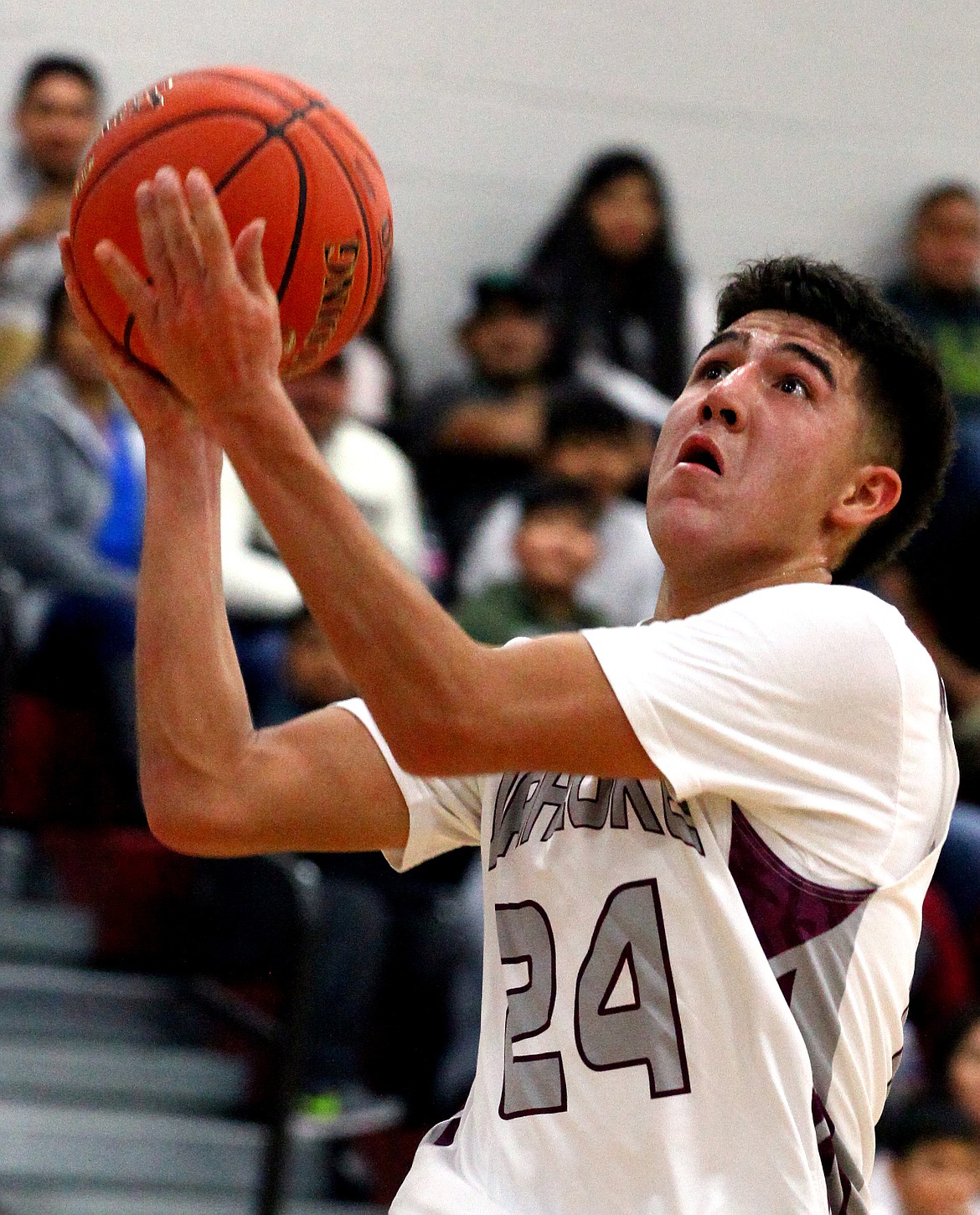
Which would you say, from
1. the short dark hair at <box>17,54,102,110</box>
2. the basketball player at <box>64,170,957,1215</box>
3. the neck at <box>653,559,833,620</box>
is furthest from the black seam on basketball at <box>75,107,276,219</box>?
the short dark hair at <box>17,54,102,110</box>

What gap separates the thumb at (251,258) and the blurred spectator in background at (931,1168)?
11.2 feet

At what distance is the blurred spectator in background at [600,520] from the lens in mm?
5953

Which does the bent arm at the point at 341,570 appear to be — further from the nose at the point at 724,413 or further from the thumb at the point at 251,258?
the nose at the point at 724,413

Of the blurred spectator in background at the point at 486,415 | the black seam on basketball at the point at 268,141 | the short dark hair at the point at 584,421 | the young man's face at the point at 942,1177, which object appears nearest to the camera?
the black seam on basketball at the point at 268,141

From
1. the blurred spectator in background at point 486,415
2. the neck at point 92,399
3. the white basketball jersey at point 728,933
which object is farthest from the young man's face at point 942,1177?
the neck at point 92,399

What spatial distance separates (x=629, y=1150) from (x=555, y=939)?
26 centimetres

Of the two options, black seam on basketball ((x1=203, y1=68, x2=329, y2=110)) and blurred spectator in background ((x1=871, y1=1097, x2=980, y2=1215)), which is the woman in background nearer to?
blurred spectator in background ((x1=871, y1=1097, x2=980, y2=1215))

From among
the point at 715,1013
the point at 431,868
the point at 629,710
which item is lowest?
the point at 431,868

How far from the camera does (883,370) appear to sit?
2.58 meters

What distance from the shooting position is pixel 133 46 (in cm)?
705

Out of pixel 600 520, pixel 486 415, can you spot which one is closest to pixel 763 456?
pixel 600 520

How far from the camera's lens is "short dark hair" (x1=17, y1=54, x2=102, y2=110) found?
616 cm

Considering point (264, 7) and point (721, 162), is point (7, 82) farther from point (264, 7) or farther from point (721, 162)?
point (721, 162)

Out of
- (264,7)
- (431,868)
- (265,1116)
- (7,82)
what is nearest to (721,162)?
(264,7)
